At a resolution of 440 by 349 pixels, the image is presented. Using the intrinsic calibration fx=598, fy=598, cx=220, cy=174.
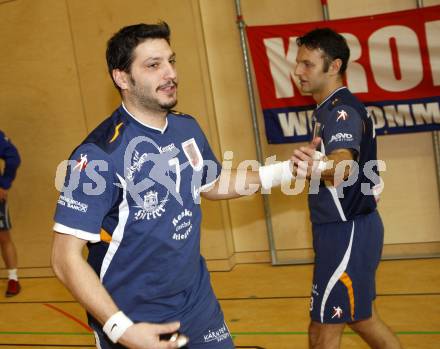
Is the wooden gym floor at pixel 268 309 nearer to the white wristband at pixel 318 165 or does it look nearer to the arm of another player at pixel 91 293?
the white wristband at pixel 318 165

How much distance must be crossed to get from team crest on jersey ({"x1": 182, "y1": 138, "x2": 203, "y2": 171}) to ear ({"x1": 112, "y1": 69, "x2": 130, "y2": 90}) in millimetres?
406

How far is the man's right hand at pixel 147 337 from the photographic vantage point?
2176 millimetres

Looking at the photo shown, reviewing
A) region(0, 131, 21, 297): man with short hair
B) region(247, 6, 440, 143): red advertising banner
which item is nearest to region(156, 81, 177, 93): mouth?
region(247, 6, 440, 143): red advertising banner

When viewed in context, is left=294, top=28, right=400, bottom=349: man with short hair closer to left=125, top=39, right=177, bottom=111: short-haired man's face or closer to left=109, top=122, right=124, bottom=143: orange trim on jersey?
left=125, top=39, right=177, bottom=111: short-haired man's face

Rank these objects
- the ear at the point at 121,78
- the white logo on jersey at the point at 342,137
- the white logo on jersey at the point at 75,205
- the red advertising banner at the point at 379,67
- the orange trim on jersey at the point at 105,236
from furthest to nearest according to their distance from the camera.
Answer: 1. the red advertising banner at the point at 379,67
2. the white logo on jersey at the point at 342,137
3. the ear at the point at 121,78
4. the orange trim on jersey at the point at 105,236
5. the white logo on jersey at the point at 75,205

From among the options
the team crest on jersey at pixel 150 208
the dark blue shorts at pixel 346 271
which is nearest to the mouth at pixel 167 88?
the team crest on jersey at pixel 150 208

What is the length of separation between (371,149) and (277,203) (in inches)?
127


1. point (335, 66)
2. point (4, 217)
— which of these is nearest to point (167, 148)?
point (335, 66)

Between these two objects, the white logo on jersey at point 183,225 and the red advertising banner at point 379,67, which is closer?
the white logo on jersey at point 183,225

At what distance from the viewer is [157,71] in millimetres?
2811

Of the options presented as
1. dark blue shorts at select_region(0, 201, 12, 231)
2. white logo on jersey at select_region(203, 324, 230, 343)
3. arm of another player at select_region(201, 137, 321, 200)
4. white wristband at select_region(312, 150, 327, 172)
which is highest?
white wristband at select_region(312, 150, 327, 172)

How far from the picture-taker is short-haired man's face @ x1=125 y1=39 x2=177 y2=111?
2.79 m

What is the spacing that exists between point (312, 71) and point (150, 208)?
5.37 ft

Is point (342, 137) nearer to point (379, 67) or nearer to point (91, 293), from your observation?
point (91, 293)
